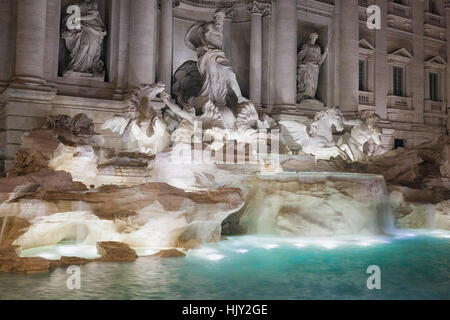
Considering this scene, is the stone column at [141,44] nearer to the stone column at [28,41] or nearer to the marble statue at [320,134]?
the stone column at [28,41]

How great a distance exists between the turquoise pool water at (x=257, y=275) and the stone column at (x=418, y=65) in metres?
15.3

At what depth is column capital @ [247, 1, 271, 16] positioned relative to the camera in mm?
17797

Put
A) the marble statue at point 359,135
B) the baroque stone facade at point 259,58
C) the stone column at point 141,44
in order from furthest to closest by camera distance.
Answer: the stone column at point 141,44, the marble statue at point 359,135, the baroque stone facade at point 259,58

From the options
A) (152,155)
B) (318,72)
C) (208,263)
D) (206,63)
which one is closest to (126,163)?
(152,155)

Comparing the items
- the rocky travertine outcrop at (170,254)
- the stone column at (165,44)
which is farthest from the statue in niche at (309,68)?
the rocky travertine outcrop at (170,254)

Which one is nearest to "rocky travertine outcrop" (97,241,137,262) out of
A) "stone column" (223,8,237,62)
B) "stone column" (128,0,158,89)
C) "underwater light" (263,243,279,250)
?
"underwater light" (263,243,279,250)

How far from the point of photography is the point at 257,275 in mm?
6430

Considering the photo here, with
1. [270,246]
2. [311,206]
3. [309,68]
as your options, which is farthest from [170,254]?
[309,68]

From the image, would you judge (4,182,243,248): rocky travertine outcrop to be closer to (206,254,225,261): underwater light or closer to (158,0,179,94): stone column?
(206,254,225,261): underwater light

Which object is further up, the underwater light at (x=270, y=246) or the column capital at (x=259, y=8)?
the column capital at (x=259, y=8)

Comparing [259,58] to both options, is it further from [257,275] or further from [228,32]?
[257,275]

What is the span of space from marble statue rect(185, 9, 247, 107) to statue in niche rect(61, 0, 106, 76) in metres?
3.32

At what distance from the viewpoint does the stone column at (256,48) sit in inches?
701
